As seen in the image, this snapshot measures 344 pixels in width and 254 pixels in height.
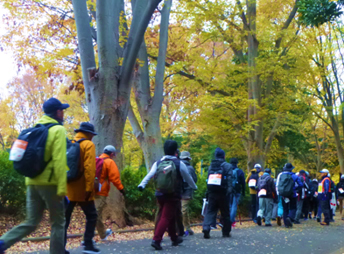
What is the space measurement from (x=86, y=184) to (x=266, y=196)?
26.1 feet

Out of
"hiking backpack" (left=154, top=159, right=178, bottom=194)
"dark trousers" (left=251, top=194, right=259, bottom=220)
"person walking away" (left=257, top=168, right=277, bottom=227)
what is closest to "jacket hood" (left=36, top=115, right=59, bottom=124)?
"hiking backpack" (left=154, top=159, right=178, bottom=194)

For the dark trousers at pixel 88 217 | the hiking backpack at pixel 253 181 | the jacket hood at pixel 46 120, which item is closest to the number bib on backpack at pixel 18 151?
the jacket hood at pixel 46 120

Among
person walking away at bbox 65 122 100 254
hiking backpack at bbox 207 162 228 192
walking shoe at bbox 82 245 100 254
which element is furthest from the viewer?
hiking backpack at bbox 207 162 228 192

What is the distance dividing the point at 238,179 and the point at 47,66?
679 centimetres

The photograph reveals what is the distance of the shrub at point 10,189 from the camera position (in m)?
7.91

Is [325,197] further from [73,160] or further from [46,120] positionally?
[46,120]

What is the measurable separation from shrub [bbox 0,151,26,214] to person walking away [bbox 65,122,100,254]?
2.49m

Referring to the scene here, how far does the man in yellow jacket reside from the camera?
446 centimetres

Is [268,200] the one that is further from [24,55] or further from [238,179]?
[24,55]

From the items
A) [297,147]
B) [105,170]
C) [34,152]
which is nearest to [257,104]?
[105,170]

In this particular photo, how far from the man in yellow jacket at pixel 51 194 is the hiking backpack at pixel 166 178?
2.28m

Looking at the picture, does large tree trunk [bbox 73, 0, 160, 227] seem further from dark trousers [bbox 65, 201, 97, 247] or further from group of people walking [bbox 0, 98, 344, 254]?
dark trousers [bbox 65, 201, 97, 247]

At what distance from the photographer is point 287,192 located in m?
12.0

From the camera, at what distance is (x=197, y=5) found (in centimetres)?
1539
